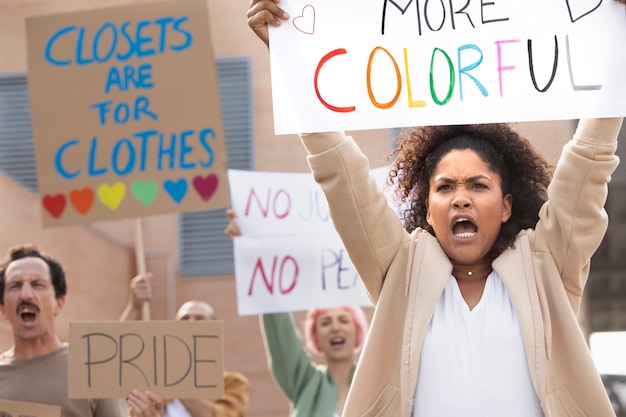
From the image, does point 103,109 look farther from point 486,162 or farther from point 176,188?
point 486,162

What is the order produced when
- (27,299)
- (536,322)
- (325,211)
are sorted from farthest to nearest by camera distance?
(325,211) → (27,299) → (536,322)

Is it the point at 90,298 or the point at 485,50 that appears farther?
the point at 90,298

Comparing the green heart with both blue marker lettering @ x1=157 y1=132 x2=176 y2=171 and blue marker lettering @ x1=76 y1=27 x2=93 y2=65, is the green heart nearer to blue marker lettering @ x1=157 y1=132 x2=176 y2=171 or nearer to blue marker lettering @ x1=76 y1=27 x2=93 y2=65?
blue marker lettering @ x1=157 y1=132 x2=176 y2=171

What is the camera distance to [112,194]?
5.62 m

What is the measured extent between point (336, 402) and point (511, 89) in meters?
2.78

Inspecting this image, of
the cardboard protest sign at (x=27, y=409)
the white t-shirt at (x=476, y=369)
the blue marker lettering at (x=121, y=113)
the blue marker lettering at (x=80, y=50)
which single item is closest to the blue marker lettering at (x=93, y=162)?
the blue marker lettering at (x=121, y=113)

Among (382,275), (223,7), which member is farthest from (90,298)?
(382,275)

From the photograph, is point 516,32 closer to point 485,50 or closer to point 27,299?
point 485,50

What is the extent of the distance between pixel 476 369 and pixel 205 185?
2431 millimetres

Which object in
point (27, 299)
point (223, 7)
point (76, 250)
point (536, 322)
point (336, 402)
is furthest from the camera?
point (223, 7)

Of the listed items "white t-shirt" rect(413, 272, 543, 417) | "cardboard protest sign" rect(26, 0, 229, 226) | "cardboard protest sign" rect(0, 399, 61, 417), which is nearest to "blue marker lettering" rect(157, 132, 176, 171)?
"cardboard protest sign" rect(26, 0, 229, 226)

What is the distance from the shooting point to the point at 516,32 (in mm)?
3674

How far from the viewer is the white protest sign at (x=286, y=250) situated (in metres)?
6.44

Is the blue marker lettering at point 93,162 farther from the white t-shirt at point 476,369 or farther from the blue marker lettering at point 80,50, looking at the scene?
the white t-shirt at point 476,369
